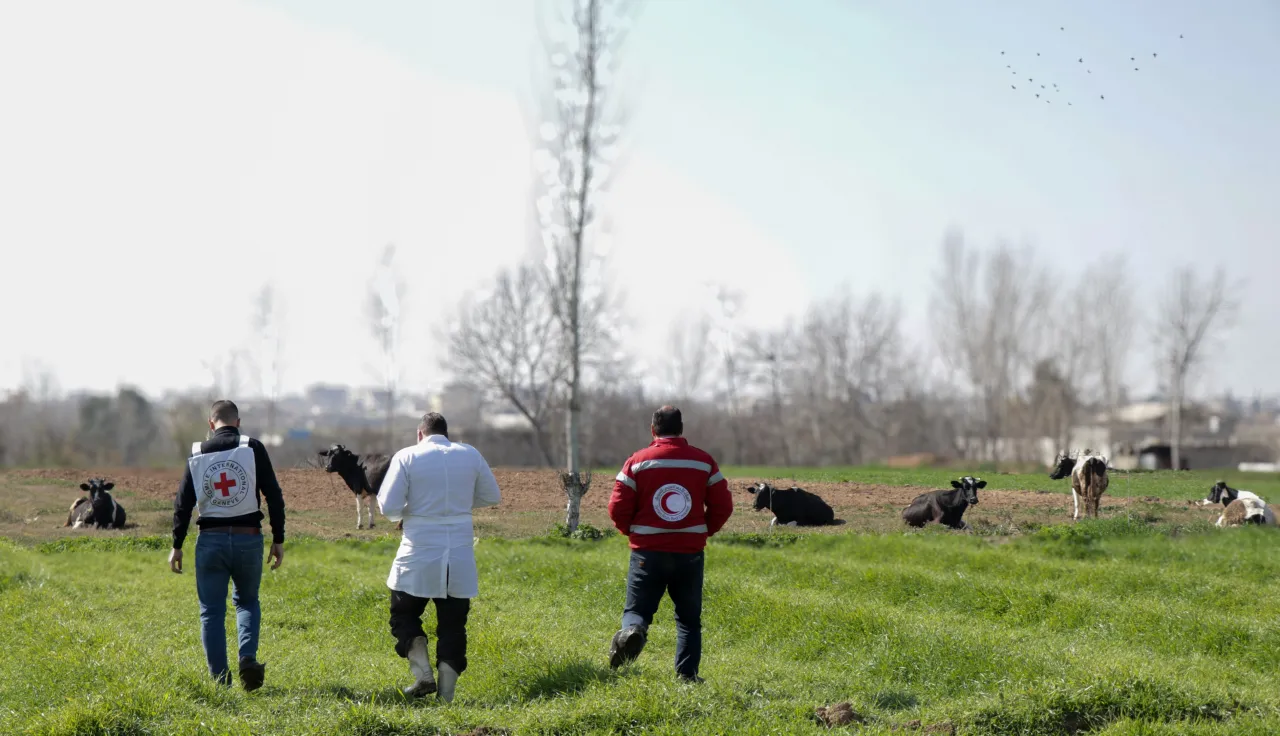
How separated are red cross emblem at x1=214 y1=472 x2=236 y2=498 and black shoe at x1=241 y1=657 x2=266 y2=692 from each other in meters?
1.20

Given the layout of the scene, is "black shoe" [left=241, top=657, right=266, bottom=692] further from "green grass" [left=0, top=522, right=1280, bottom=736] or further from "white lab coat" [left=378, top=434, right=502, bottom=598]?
"white lab coat" [left=378, top=434, right=502, bottom=598]

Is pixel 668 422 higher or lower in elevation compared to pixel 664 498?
higher

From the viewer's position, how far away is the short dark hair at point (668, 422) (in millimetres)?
8141

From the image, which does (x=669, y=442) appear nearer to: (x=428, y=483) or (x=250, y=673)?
(x=428, y=483)

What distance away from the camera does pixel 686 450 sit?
8.04 meters

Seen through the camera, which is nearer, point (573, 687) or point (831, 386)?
point (573, 687)

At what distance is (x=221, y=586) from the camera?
8.12m

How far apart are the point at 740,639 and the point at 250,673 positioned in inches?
177

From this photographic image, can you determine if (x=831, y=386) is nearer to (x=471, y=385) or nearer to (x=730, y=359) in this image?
(x=730, y=359)

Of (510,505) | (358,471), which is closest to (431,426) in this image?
(510,505)

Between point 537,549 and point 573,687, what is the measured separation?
884 centimetres

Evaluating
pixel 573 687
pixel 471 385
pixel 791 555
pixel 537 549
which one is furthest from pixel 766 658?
pixel 471 385

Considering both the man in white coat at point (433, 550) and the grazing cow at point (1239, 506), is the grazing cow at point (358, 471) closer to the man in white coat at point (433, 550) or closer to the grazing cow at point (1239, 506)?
the man in white coat at point (433, 550)

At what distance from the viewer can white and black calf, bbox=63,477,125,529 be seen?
15617 mm
